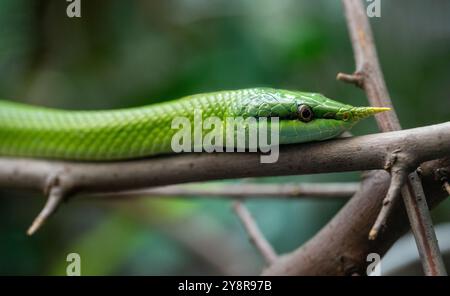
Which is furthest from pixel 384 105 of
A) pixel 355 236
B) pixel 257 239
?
pixel 257 239

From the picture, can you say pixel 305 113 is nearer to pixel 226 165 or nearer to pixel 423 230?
pixel 226 165

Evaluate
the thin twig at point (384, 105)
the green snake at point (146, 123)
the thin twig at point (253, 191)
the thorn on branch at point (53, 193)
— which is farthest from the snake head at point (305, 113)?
the thorn on branch at point (53, 193)

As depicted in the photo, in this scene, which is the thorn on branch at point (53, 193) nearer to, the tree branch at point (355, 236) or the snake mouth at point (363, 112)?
the tree branch at point (355, 236)

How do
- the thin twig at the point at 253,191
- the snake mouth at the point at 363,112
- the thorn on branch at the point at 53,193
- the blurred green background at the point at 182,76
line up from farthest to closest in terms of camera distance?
1. the blurred green background at the point at 182,76
2. the thin twig at the point at 253,191
3. the thorn on branch at the point at 53,193
4. the snake mouth at the point at 363,112

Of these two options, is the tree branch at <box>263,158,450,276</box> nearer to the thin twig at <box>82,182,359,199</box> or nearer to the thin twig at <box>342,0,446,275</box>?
the thin twig at <box>342,0,446,275</box>

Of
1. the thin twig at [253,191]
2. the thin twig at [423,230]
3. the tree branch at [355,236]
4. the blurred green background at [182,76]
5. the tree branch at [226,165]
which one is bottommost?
the thin twig at [423,230]

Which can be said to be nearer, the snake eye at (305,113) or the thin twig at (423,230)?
the thin twig at (423,230)
